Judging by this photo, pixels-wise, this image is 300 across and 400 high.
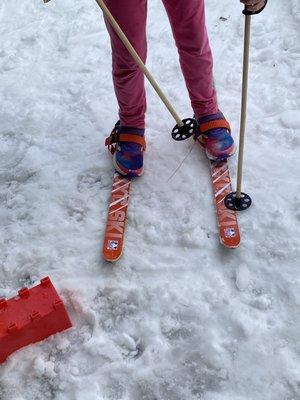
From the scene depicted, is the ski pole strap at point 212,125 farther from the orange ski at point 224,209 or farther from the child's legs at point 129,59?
the child's legs at point 129,59

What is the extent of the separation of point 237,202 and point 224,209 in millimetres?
81

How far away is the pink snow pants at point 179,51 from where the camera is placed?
8.16ft

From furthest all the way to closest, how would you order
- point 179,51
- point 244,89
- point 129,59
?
1. point 179,51
2. point 129,59
3. point 244,89

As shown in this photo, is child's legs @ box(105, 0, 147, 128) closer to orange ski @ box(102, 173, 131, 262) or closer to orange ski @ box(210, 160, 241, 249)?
orange ski @ box(102, 173, 131, 262)

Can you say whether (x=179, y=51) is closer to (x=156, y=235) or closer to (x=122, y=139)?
(x=122, y=139)

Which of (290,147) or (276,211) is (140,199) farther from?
(290,147)

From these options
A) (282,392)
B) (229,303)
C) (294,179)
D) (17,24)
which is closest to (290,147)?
(294,179)

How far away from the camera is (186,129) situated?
2953 mm

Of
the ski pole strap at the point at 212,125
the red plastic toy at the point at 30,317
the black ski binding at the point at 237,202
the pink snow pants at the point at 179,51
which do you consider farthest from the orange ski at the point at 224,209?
the red plastic toy at the point at 30,317

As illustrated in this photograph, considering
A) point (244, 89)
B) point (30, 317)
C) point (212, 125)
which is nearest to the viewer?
point (30, 317)

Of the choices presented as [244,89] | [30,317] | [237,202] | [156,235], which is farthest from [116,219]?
[244,89]

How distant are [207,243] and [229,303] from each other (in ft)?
1.24

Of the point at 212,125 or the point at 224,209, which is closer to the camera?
the point at 224,209

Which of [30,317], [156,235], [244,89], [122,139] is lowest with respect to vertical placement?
[156,235]
